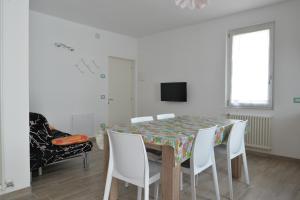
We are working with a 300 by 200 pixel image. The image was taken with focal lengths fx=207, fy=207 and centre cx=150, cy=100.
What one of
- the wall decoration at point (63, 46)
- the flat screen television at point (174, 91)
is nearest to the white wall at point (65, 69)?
the wall decoration at point (63, 46)

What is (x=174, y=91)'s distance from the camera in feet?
17.1

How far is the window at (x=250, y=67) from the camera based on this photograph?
3.92 meters

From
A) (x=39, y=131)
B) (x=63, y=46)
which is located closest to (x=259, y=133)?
(x=39, y=131)

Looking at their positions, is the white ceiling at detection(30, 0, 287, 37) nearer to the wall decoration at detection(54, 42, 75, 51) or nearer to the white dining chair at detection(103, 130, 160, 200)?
the wall decoration at detection(54, 42, 75, 51)

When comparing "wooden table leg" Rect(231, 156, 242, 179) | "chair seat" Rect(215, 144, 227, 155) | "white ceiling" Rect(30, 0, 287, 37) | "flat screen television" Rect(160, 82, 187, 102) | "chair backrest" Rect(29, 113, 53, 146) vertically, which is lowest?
"wooden table leg" Rect(231, 156, 242, 179)

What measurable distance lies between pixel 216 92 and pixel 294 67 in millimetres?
1482

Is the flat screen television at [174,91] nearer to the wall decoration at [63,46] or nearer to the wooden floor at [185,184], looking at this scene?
the wooden floor at [185,184]

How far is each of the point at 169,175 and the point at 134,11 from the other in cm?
340

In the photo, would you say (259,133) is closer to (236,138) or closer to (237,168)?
(237,168)

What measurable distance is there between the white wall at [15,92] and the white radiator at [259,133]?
3721 millimetres

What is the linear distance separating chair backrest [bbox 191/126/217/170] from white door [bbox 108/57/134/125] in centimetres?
→ 389

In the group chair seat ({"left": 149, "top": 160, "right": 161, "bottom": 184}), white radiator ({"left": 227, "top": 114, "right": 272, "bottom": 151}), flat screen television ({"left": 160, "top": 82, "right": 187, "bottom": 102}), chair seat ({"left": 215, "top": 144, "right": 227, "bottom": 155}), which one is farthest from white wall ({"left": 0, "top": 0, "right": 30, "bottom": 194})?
white radiator ({"left": 227, "top": 114, "right": 272, "bottom": 151})

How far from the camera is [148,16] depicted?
438 cm

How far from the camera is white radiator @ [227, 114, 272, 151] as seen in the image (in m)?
3.83
